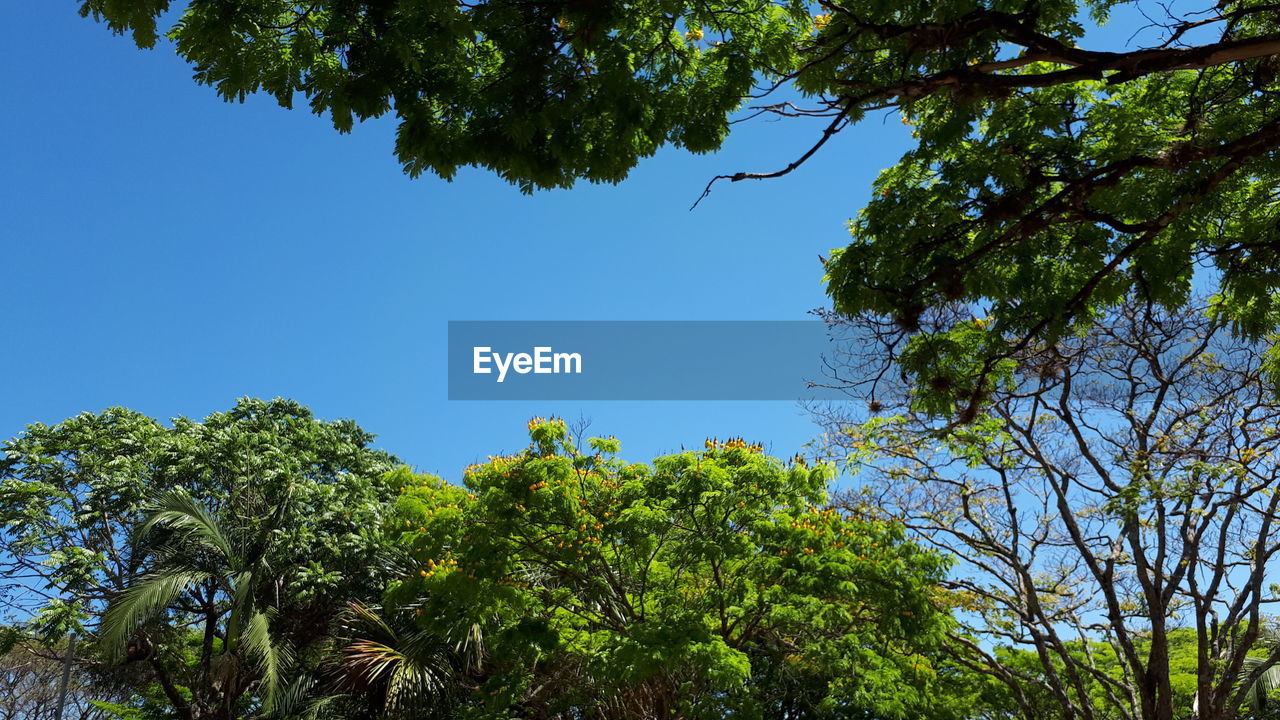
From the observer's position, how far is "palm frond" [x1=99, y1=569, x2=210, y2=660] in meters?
13.7

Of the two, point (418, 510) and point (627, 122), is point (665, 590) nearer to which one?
point (418, 510)

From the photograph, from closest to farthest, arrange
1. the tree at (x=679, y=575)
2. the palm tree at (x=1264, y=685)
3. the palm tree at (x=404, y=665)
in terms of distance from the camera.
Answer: the tree at (x=679, y=575) → the palm tree at (x=404, y=665) → the palm tree at (x=1264, y=685)

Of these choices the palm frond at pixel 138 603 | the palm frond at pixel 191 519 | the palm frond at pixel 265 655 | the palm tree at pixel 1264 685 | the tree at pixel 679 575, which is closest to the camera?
the tree at pixel 679 575

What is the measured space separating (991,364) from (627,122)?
289 centimetres

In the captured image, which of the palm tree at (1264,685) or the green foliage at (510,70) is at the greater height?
the green foliage at (510,70)

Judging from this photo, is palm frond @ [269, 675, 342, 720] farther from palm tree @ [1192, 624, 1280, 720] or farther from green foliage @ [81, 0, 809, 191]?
palm tree @ [1192, 624, 1280, 720]

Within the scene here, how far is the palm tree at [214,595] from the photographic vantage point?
573 inches

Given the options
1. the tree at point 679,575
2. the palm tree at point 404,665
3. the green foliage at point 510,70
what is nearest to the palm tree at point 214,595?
the palm tree at point 404,665

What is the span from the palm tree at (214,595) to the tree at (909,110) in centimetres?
1280

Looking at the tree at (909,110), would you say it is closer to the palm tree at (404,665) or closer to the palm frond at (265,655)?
the palm tree at (404,665)

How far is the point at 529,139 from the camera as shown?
13.6 ft

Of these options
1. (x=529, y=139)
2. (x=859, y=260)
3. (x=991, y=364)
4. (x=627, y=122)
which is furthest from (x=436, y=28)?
(x=991, y=364)

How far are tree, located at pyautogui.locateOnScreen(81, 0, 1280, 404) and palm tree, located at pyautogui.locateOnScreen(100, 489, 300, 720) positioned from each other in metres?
12.8

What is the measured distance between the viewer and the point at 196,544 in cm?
1617
